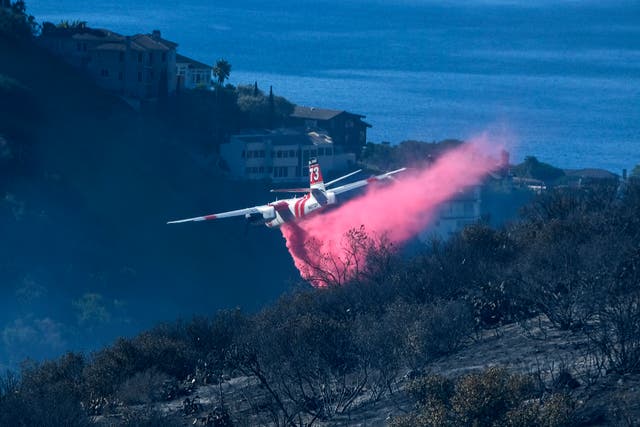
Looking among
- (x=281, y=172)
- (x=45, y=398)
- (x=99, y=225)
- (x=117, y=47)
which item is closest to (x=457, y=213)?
(x=281, y=172)

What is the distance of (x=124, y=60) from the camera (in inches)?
3433

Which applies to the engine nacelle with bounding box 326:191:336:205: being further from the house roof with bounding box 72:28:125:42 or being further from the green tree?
the green tree

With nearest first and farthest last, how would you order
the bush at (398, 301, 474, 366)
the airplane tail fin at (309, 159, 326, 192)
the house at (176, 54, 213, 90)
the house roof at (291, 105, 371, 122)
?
the bush at (398, 301, 474, 366), the airplane tail fin at (309, 159, 326, 192), the house roof at (291, 105, 371, 122), the house at (176, 54, 213, 90)

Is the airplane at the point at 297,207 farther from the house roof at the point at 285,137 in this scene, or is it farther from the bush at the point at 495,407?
the house roof at the point at 285,137

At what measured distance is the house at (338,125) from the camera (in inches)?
3691

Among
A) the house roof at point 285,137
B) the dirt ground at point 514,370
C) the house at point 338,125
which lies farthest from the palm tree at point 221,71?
the dirt ground at point 514,370

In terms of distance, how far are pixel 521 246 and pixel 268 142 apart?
1928 inches

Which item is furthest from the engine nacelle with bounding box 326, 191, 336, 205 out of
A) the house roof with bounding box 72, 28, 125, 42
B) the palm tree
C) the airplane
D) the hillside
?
the palm tree

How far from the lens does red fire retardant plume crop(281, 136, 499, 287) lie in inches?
2026

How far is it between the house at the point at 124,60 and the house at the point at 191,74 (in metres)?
4.26

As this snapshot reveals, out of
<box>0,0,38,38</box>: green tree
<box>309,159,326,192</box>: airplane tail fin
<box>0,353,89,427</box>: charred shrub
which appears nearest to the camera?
<box>0,353,89,427</box>: charred shrub

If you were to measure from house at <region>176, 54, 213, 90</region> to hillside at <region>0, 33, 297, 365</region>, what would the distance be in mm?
9684

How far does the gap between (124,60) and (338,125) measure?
17.3 metres

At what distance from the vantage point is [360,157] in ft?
307
